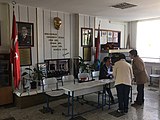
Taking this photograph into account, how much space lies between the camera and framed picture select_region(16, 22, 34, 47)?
15.1 ft

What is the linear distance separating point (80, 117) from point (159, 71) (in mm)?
4566

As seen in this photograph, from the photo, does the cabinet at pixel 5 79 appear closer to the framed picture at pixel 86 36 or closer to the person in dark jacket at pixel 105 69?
the person in dark jacket at pixel 105 69

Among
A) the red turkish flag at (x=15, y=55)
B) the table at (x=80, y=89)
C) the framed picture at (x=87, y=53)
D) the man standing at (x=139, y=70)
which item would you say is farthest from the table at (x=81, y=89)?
the framed picture at (x=87, y=53)

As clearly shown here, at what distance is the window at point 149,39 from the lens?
6880 millimetres

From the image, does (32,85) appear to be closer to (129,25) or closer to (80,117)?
(80,117)

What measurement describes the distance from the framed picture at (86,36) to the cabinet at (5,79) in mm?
2682

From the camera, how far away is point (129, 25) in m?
7.91

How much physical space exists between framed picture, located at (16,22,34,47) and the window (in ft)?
16.2

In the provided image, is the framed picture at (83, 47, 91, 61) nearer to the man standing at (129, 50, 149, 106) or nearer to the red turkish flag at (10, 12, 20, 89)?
the man standing at (129, 50, 149, 106)

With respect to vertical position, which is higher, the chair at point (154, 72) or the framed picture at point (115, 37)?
the framed picture at point (115, 37)

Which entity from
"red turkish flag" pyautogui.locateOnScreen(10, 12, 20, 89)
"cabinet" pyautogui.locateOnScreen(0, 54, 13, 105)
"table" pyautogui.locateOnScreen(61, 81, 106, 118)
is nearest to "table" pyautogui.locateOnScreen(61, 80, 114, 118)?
"table" pyautogui.locateOnScreen(61, 81, 106, 118)

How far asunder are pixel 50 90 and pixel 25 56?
4.08 feet

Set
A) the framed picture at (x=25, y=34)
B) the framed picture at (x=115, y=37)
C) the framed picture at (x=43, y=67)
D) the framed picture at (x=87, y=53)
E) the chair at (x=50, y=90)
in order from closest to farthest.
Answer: the chair at (x=50, y=90) → the framed picture at (x=25, y=34) → the framed picture at (x=43, y=67) → the framed picture at (x=87, y=53) → the framed picture at (x=115, y=37)

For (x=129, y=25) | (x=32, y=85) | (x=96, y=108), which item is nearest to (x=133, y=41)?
(x=129, y=25)
